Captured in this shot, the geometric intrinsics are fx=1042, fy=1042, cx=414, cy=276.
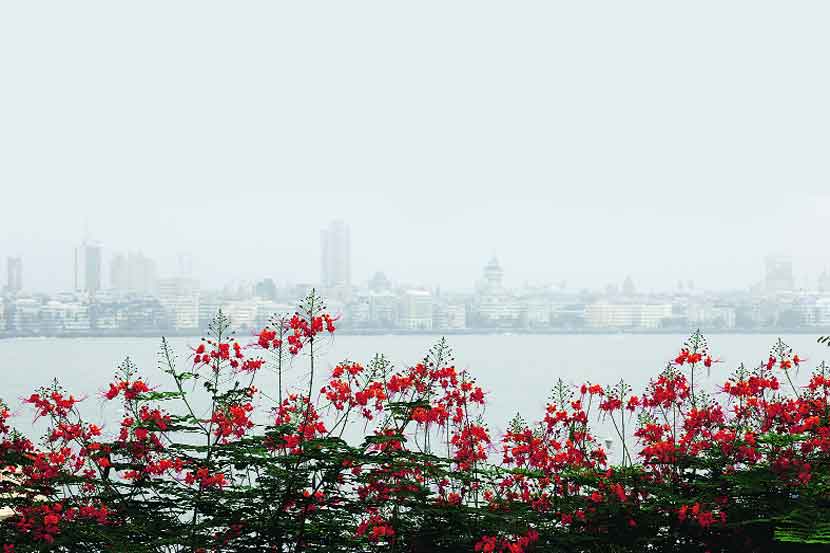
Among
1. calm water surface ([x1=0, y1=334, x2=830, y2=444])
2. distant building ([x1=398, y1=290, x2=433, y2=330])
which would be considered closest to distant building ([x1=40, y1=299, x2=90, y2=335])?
calm water surface ([x1=0, y1=334, x2=830, y2=444])

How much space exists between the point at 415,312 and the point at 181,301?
28199 mm

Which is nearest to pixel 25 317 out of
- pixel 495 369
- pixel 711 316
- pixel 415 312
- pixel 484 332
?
pixel 415 312

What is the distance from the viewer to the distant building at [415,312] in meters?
117

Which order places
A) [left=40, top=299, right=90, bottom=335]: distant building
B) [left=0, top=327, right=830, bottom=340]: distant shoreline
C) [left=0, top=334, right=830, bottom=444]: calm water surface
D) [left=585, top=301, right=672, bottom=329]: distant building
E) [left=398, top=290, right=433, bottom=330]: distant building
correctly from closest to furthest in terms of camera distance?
1. [left=0, top=334, right=830, bottom=444]: calm water surface
2. [left=0, top=327, right=830, bottom=340]: distant shoreline
3. [left=40, top=299, right=90, bottom=335]: distant building
4. [left=398, top=290, right=433, bottom=330]: distant building
5. [left=585, top=301, right=672, bottom=329]: distant building

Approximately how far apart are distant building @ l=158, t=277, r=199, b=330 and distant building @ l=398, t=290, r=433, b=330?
2417 centimetres

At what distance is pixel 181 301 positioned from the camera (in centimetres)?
12375

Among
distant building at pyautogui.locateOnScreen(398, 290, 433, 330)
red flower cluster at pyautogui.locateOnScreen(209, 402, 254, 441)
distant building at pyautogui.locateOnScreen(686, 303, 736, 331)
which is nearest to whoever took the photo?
red flower cluster at pyautogui.locateOnScreen(209, 402, 254, 441)

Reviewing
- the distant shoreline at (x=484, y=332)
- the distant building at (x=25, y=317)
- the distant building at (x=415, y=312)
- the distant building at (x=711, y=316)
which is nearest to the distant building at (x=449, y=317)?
the distant building at (x=415, y=312)

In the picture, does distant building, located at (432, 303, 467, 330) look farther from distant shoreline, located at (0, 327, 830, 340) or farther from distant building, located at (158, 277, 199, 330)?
distant building, located at (158, 277, 199, 330)

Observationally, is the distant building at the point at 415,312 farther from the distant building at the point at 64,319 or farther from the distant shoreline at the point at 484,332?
the distant building at the point at 64,319

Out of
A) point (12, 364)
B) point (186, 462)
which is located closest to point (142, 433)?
point (186, 462)

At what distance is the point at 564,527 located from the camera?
12.4 ft

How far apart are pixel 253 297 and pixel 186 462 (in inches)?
Answer: 5087

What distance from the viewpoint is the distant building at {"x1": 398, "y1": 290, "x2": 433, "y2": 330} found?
384 feet
